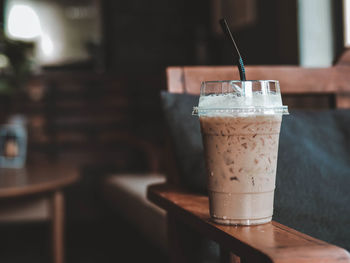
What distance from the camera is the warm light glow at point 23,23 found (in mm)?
3949

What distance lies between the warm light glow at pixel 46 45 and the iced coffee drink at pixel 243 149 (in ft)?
11.9

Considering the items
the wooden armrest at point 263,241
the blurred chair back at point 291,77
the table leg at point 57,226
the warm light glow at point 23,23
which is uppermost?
the warm light glow at point 23,23

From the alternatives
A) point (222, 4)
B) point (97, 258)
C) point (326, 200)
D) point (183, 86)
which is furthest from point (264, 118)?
point (222, 4)

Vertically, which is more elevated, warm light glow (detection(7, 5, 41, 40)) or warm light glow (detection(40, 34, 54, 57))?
warm light glow (detection(7, 5, 41, 40))

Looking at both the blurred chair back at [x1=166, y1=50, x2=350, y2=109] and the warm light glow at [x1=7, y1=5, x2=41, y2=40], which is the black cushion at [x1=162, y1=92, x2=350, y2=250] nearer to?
the blurred chair back at [x1=166, y1=50, x2=350, y2=109]

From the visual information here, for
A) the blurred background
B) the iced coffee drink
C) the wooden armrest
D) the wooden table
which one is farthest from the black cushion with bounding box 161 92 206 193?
the blurred background

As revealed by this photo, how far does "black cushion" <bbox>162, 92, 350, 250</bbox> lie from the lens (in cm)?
93

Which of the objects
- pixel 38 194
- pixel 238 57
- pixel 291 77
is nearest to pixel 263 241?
pixel 238 57

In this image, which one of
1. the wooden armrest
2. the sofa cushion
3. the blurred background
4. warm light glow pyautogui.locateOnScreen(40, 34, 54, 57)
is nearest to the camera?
the wooden armrest

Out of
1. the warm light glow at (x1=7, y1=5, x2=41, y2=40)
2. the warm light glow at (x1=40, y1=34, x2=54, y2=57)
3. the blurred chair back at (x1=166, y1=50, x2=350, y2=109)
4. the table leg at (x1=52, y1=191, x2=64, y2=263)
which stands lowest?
the table leg at (x1=52, y1=191, x2=64, y2=263)

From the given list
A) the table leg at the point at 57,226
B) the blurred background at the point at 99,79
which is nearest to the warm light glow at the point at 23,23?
the blurred background at the point at 99,79

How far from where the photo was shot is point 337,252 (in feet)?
1.80

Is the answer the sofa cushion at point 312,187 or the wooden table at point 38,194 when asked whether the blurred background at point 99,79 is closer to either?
the wooden table at point 38,194

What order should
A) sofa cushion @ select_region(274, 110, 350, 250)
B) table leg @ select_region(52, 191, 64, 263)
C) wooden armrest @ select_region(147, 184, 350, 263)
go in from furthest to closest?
table leg @ select_region(52, 191, 64, 263), sofa cushion @ select_region(274, 110, 350, 250), wooden armrest @ select_region(147, 184, 350, 263)
